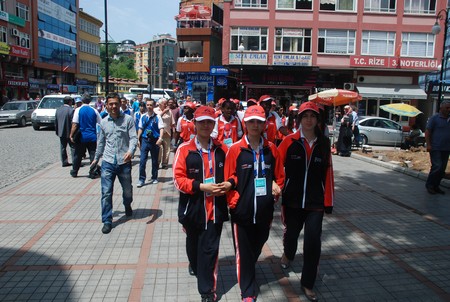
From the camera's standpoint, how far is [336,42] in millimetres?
31062

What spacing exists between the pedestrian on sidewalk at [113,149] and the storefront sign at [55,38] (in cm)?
4439

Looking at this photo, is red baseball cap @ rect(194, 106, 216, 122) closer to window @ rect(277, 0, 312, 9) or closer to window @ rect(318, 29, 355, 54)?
window @ rect(318, 29, 355, 54)

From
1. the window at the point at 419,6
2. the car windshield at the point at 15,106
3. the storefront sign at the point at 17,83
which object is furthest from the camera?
the storefront sign at the point at 17,83

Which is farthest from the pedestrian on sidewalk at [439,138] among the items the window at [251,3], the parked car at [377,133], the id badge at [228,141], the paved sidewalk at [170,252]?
the window at [251,3]

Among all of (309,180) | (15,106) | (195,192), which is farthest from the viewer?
(15,106)

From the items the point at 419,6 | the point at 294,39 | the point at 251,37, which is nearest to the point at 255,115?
the point at 251,37

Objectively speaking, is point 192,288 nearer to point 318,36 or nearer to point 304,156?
point 304,156

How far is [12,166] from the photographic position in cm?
1052

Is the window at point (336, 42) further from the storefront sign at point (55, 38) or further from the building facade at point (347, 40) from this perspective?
the storefront sign at point (55, 38)

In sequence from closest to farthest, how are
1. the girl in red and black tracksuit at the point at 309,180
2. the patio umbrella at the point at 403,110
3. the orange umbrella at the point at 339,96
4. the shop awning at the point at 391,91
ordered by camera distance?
the girl in red and black tracksuit at the point at 309,180 < the orange umbrella at the point at 339,96 < the patio umbrella at the point at 403,110 < the shop awning at the point at 391,91

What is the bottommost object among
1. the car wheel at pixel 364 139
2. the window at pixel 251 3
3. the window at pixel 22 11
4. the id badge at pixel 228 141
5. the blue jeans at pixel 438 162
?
the car wheel at pixel 364 139

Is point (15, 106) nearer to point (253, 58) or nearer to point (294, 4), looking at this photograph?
point (253, 58)

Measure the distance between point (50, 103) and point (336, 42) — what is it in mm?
22108

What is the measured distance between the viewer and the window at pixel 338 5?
30.9 metres
